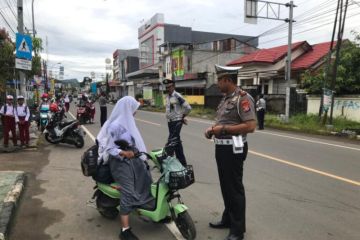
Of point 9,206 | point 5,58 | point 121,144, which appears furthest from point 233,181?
point 5,58

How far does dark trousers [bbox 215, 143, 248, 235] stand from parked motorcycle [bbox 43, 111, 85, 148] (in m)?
8.24

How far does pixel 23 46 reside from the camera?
1107 cm

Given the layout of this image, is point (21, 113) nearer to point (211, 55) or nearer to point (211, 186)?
point (211, 186)

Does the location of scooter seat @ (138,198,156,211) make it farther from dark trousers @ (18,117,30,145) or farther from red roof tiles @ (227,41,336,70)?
red roof tiles @ (227,41,336,70)

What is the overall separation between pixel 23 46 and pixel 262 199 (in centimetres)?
834

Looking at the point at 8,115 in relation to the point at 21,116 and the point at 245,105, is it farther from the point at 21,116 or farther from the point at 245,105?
the point at 245,105

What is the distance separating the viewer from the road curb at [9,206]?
4608 millimetres

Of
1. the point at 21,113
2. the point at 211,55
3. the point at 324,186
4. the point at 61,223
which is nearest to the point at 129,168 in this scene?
the point at 61,223

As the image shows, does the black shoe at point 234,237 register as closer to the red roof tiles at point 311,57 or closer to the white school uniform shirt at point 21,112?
the white school uniform shirt at point 21,112

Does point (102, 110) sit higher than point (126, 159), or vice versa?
point (126, 159)

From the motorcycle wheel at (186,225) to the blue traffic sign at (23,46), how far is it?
28.0 feet

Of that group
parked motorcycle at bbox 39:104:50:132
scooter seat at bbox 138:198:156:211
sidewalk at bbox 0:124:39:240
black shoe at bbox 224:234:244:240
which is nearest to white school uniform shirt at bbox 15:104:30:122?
sidewalk at bbox 0:124:39:240

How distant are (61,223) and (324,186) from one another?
446 cm

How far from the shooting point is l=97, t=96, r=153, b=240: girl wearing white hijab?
4.55 m
